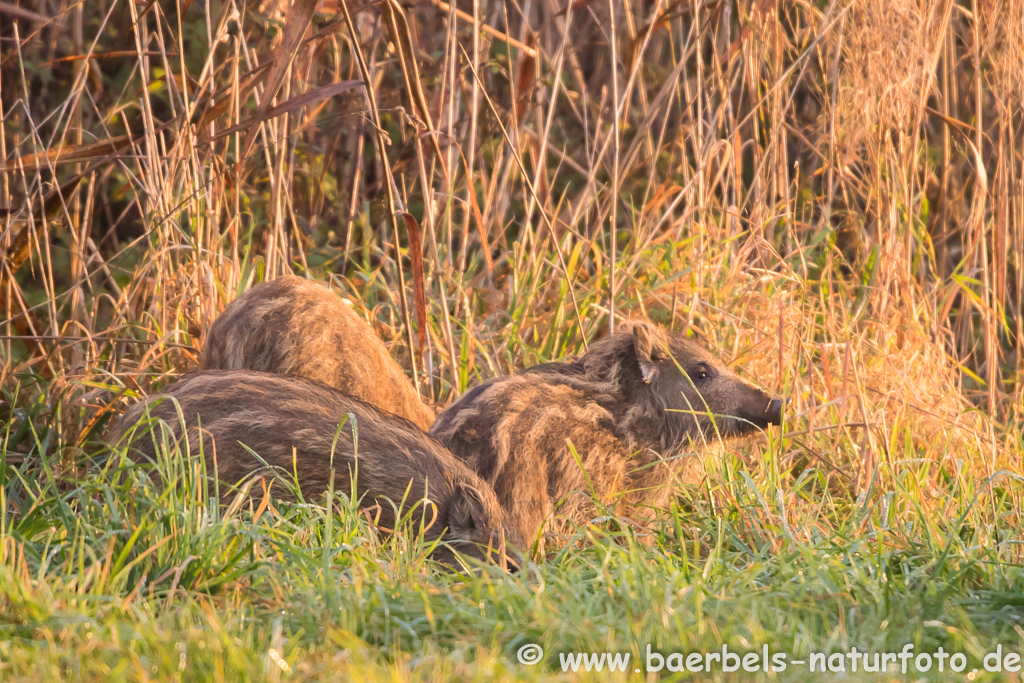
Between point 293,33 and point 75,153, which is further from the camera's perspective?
point 75,153

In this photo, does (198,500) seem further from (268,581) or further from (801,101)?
(801,101)

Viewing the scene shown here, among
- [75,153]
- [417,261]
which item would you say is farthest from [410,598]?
[75,153]

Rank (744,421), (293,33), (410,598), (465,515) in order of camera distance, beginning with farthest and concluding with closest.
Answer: (744,421) → (293,33) → (465,515) → (410,598)

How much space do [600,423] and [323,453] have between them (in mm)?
1182

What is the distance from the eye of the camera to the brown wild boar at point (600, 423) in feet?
12.7

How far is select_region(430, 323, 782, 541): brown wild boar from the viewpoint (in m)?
3.88

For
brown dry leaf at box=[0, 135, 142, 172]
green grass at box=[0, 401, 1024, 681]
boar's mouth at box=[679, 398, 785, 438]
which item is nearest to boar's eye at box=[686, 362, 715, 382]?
boar's mouth at box=[679, 398, 785, 438]

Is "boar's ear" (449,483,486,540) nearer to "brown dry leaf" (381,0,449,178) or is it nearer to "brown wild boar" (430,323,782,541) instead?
"brown wild boar" (430,323,782,541)

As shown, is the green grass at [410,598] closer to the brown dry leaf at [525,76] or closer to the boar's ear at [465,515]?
the boar's ear at [465,515]

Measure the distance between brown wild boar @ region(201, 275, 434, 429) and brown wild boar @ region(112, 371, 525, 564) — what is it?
790mm

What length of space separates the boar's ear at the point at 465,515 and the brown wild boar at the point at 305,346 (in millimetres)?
1062

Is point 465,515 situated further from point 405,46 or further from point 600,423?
point 405,46

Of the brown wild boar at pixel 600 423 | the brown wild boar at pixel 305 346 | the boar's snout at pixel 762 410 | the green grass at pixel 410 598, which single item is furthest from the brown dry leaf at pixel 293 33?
the boar's snout at pixel 762 410

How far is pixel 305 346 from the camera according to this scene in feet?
15.0
